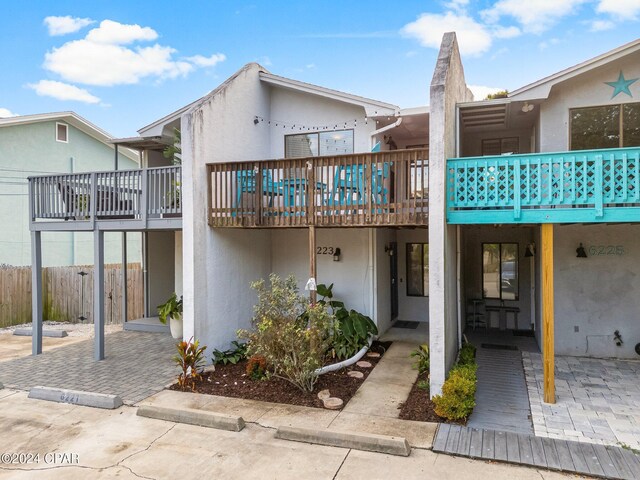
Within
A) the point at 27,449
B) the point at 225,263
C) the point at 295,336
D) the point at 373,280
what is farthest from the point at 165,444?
the point at 373,280

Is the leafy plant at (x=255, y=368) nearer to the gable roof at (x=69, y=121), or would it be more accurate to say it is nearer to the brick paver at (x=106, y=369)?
the brick paver at (x=106, y=369)

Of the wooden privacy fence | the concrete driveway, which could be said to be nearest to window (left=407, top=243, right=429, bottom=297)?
the concrete driveway

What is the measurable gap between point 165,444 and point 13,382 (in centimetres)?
440

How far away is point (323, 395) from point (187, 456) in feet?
8.16

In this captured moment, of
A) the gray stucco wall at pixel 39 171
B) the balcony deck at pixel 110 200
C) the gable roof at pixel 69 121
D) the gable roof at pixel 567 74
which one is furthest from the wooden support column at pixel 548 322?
the gray stucco wall at pixel 39 171

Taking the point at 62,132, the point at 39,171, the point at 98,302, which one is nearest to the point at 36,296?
the point at 98,302

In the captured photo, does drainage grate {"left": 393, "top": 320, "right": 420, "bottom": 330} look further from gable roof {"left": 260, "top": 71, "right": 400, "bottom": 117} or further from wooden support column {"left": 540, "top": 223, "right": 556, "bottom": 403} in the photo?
gable roof {"left": 260, "top": 71, "right": 400, "bottom": 117}

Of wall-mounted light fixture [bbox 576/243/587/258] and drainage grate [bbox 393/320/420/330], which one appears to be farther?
drainage grate [bbox 393/320/420/330]

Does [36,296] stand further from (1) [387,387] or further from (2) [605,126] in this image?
(2) [605,126]

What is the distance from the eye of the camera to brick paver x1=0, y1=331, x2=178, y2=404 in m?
7.54

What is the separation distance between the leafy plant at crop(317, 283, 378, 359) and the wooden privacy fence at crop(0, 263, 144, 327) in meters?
6.56

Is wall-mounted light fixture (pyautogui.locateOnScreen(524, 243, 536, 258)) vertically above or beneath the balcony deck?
beneath

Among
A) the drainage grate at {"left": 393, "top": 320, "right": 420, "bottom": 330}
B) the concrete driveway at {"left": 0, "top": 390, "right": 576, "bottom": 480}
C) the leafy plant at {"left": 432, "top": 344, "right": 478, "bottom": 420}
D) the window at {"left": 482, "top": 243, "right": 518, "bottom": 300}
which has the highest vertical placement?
the window at {"left": 482, "top": 243, "right": 518, "bottom": 300}

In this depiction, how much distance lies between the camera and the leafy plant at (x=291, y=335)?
693cm
